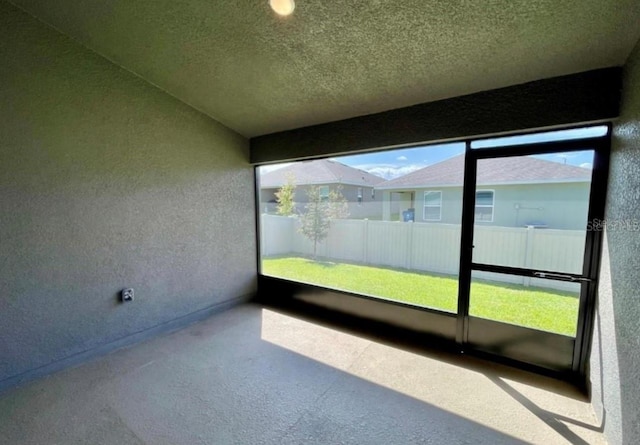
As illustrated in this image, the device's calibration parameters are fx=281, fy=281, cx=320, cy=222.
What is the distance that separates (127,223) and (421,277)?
3170 millimetres

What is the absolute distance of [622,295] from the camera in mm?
1657

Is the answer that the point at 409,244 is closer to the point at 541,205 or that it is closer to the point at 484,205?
the point at 484,205

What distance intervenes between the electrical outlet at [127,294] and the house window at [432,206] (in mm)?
3186

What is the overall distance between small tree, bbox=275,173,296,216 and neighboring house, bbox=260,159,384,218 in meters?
0.05

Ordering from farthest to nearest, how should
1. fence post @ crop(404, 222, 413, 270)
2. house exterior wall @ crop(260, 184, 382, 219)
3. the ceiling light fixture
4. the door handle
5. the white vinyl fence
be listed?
house exterior wall @ crop(260, 184, 382, 219), fence post @ crop(404, 222, 413, 270), the white vinyl fence, the door handle, the ceiling light fixture

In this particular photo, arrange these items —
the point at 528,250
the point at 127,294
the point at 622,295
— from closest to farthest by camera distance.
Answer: the point at 622,295 < the point at 528,250 < the point at 127,294

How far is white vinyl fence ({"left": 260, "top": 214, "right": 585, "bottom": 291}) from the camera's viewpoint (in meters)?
2.34

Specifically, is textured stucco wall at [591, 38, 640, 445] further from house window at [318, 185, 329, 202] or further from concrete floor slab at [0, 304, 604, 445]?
house window at [318, 185, 329, 202]

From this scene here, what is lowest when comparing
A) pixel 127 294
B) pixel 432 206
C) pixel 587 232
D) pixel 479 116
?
pixel 127 294

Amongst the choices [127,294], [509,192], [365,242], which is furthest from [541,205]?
[127,294]

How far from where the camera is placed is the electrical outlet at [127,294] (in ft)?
9.43

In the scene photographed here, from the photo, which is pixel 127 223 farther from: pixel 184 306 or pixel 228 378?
pixel 228 378

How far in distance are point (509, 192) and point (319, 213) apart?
7.32 ft

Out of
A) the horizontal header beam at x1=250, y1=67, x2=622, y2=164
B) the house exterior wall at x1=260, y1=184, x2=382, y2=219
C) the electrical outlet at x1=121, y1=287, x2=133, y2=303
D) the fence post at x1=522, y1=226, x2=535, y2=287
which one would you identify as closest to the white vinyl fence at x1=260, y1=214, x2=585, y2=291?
the fence post at x1=522, y1=226, x2=535, y2=287
